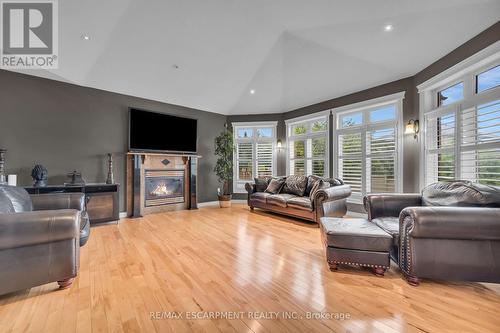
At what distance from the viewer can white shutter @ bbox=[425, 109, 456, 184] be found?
134 inches

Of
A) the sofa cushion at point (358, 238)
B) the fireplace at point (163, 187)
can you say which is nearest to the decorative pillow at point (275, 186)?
the fireplace at point (163, 187)

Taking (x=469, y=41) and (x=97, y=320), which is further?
(x=469, y=41)

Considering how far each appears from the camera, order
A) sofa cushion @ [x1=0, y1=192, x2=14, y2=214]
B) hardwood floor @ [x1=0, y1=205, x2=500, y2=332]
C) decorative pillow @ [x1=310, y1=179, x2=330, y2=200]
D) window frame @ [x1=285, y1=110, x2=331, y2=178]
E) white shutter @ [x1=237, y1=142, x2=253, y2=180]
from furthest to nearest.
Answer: white shutter @ [x1=237, y1=142, x2=253, y2=180]
window frame @ [x1=285, y1=110, x2=331, y2=178]
decorative pillow @ [x1=310, y1=179, x2=330, y2=200]
sofa cushion @ [x1=0, y1=192, x2=14, y2=214]
hardwood floor @ [x1=0, y1=205, x2=500, y2=332]

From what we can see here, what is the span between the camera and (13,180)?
11.3 feet

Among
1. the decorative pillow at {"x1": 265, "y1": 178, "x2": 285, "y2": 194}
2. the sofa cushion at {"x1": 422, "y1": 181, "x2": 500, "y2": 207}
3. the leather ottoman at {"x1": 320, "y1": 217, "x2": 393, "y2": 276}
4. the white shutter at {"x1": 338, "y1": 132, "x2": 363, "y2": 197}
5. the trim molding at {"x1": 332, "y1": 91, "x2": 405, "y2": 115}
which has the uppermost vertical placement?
the trim molding at {"x1": 332, "y1": 91, "x2": 405, "y2": 115}

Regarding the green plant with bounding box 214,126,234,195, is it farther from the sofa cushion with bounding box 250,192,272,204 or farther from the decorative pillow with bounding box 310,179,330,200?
the decorative pillow with bounding box 310,179,330,200

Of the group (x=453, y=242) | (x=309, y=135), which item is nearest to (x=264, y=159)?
(x=309, y=135)

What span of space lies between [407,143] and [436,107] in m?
0.75

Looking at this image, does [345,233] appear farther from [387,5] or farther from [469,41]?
[469,41]

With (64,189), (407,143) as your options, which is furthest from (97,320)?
(407,143)

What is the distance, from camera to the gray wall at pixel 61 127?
144 inches

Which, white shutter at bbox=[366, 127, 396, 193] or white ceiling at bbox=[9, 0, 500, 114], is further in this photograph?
white shutter at bbox=[366, 127, 396, 193]

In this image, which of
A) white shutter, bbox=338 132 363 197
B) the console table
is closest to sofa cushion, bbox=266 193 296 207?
white shutter, bbox=338 132 363 197

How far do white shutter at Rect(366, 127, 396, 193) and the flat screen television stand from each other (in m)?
4.27
